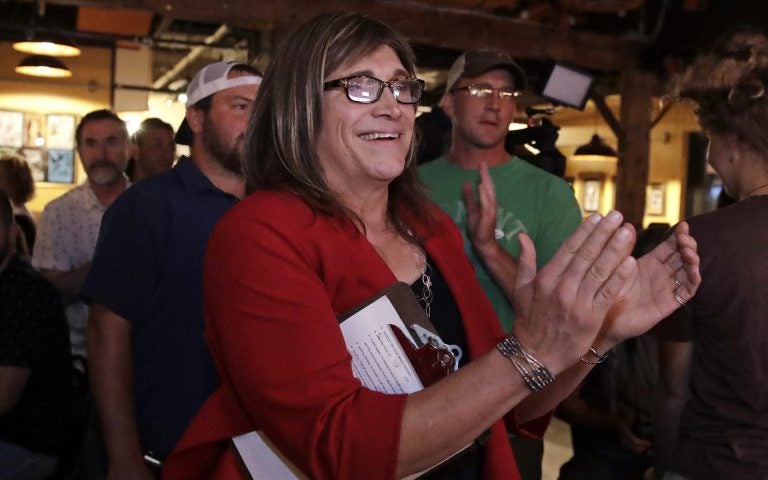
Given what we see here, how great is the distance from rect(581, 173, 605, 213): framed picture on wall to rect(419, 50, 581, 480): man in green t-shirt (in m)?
12.6

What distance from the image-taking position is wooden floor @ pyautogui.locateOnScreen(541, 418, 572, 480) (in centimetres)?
534

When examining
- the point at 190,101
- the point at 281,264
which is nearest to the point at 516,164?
the point at 190,101

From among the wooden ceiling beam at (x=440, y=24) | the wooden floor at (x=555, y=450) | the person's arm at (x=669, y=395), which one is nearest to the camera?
the person's arm at (x=669, y=395)

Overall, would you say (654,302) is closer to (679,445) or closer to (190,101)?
(679,445)

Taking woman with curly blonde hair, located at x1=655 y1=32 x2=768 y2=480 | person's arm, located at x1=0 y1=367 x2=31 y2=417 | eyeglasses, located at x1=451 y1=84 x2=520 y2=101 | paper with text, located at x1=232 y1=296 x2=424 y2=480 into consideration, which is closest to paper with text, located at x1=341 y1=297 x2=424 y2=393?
paper with text, located at x1=232 y1=296 x2=424 y2=480

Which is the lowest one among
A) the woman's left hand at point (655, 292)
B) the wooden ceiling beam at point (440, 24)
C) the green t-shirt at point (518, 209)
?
the woman's left hand at point (655, 292)

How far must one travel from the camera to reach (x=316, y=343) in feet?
4.07

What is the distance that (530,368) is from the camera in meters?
1.19

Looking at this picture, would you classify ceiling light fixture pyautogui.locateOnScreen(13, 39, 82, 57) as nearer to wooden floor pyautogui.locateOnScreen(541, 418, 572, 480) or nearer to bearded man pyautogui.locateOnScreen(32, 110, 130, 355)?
bearded man pyautogui.locateOnScreen(32, 110, 130, 355)

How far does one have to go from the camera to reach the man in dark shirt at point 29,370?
A: 9.33 feet

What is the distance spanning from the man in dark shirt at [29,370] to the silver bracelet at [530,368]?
81.5 inches

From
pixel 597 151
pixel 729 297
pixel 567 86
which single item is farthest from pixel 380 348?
pixel 597 151

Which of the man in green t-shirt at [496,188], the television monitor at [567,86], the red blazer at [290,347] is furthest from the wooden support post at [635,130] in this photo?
the red blazer at [290,347]

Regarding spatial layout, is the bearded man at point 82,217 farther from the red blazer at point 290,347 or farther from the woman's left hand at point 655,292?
the woman's left hand at point 655,292
